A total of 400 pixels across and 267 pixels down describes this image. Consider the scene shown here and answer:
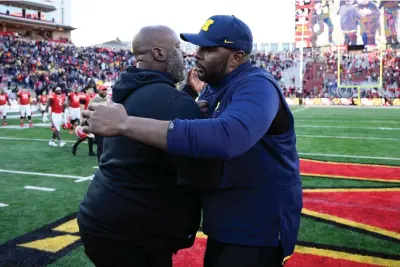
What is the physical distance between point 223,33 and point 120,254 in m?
0.99

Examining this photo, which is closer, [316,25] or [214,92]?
[214,92]

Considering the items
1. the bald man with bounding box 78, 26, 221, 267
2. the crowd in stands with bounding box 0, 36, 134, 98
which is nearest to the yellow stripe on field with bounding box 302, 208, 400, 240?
the bald man with bounding box 78, 26, 221, 267

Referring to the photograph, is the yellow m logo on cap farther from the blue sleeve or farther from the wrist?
the wrist

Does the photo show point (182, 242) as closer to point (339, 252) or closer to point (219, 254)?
point (219, 254)

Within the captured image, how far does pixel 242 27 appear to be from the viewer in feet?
5.73

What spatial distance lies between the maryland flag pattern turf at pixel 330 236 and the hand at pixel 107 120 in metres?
2.45

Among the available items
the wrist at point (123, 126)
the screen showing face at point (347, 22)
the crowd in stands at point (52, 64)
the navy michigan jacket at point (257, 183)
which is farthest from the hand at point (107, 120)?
the screen showing face at point (347, 22)

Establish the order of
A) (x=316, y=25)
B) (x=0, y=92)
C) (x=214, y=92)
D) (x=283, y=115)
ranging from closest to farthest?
(x=283, y=115) → (x=214, y=92) → (x=0, y=92) → (x=316, y=25)

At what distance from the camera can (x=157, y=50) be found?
5.91ft

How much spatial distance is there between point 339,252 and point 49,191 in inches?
161

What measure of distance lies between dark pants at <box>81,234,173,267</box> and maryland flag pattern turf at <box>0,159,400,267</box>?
1.88 m

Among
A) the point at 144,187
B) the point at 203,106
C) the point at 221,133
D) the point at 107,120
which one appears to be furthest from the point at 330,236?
the point at 107,120

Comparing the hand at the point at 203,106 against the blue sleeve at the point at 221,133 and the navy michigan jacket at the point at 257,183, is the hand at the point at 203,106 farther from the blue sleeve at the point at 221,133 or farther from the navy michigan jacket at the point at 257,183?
the blue sleeve at the point at 221,133

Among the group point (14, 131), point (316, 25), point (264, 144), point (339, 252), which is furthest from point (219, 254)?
point (316, 25)
